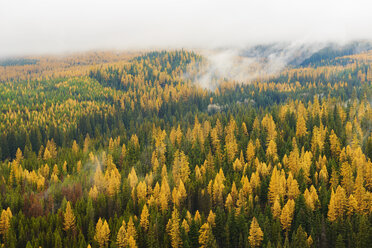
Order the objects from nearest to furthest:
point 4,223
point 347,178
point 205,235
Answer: point 205,235, point 4,223, point 347,178

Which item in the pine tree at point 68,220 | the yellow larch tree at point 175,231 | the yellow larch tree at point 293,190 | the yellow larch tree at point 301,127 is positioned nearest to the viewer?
the yellow larch tree at point 175,231

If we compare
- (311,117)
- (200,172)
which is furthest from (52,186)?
(311,117)

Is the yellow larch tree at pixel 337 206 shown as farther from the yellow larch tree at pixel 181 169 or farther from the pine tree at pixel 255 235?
the yellow larch tree at pixel 181 169

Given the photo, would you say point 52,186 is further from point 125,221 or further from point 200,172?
point 200,172

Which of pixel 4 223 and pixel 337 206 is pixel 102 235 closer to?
pixel 4 223

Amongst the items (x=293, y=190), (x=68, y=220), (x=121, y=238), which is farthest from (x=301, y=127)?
(x=68, y=220)

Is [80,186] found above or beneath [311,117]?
beneath

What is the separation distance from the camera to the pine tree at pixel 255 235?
72575 mm

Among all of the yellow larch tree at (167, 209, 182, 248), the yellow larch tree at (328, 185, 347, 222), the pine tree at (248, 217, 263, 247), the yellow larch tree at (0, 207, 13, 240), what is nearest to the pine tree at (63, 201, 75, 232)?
the yellow larch tree at (0, 207, 13, 240)

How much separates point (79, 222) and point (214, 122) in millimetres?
87859

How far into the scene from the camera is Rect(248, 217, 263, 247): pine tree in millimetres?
72575

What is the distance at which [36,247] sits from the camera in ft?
232

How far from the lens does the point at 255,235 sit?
2881 inches

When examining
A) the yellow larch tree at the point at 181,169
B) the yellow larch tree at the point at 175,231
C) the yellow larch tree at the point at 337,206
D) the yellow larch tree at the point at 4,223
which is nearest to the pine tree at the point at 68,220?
the yellow larch tree at the point at 4,223
